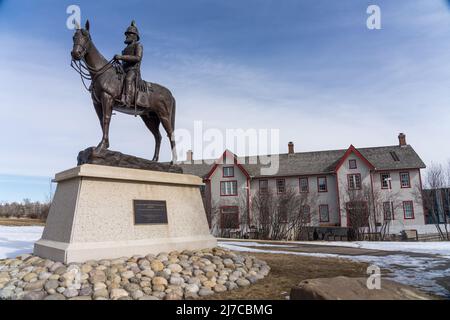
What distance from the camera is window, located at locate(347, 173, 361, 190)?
110 feet

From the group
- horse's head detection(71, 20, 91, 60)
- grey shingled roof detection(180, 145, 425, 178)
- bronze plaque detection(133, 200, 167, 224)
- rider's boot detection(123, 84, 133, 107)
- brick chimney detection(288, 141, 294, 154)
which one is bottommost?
bronze plaque detection(133, 200, 167, 224)

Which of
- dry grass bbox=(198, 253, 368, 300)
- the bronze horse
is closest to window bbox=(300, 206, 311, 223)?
dry grass bbox=(198, 253, 368, 300)

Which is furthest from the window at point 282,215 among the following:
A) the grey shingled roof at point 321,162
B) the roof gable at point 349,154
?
the roof gable at point 349,154

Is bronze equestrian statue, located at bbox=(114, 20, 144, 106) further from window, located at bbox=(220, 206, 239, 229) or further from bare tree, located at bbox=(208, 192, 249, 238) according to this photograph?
window, located at bbox=(220, 206, 239, 229)

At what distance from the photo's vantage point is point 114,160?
8.04 meters

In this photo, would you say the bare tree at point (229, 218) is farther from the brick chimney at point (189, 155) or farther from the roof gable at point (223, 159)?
the brick chimney at point (189, 155)

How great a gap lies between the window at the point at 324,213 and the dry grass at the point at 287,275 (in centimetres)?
2533

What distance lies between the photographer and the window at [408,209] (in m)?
32.3

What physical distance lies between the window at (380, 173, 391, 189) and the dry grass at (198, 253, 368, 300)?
27.0 metres

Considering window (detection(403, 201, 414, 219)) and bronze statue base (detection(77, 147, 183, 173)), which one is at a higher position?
bronze statue base (detection(77, 147, 183, 173))

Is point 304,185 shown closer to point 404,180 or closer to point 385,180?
point 385,180
